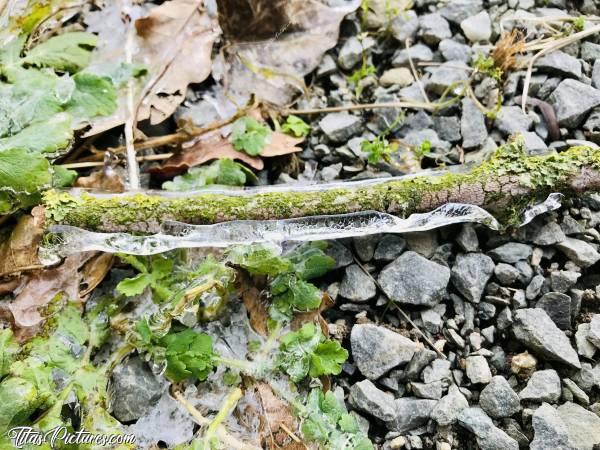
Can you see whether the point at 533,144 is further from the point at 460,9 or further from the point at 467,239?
the point at 460,9

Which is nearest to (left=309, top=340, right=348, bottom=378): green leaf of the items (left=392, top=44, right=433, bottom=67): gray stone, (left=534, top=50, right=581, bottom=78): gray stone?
(left=392, top=44, right=433, bottom=67): gray stone

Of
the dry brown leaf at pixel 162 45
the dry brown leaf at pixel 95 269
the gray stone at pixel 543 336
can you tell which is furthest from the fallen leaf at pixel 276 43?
the gray stone at pixel 543 336

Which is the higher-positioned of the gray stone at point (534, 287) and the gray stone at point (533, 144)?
the gray stone at point (533, 144)

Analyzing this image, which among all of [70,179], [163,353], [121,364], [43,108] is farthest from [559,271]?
[43,108]

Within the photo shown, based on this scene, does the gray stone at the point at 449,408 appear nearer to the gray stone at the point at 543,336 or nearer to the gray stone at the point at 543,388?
the gray stone at the point at 543,388

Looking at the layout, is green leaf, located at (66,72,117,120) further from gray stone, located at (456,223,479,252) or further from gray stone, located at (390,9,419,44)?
gray stone, located at (456,223,479,252)

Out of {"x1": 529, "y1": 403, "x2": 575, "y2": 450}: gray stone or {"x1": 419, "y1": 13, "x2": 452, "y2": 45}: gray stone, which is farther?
{"x1": 419, "y1": 13, "x2": 452, "y2": 45}: gray stone

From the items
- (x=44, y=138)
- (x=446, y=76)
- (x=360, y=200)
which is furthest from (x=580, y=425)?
(x=44, y=138)
